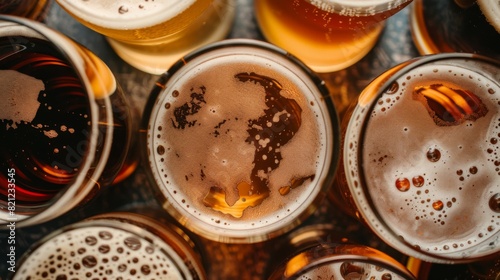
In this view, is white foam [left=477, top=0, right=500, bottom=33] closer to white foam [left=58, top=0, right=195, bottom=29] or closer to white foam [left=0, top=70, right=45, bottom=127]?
white foam [left=58, top=0, right=195, bottom=29]

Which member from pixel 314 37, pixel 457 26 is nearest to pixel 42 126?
pixel 314 37

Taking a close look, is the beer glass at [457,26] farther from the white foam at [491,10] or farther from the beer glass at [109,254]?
the beer glass at [109,254]

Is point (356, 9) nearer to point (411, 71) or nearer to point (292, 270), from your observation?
point (411, 71)

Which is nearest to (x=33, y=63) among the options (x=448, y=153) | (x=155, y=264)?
(x=155, y=264)

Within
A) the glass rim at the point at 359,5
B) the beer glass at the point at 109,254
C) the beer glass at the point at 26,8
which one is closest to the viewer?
the glass rim at the point at 359,5

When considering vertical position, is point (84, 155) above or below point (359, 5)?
below

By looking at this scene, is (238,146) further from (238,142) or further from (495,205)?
(495,205)

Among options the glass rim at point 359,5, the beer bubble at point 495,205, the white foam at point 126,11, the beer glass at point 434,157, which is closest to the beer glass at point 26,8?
the white foam at point 126,11
